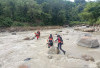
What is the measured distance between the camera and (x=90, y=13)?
31.8m

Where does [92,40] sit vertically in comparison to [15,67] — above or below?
above

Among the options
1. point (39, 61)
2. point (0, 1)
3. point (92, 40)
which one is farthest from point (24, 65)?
point (0, 1)

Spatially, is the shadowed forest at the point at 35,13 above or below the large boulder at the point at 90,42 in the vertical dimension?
above

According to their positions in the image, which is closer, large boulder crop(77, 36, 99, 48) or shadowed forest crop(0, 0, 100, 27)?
large boulder crop(77, 36, 99, 48)

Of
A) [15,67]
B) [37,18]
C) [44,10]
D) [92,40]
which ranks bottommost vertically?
[15,67]

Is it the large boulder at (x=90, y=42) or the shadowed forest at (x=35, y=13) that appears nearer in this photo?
the large boulder at (x=90, y=42)

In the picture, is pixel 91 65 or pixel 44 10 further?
pixel 44 10

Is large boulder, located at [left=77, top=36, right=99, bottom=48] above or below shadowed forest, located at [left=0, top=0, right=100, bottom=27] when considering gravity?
below

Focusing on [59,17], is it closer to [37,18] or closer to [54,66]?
[37,18]

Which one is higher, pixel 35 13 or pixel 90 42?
pixel 35 13

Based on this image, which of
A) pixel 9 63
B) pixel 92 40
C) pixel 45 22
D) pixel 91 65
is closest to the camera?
pixel 91 65

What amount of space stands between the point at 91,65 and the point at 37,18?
1651 inches

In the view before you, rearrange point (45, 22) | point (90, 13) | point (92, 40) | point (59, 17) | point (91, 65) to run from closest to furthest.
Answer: point (91, 65) → point (92, 40) → point (90, 13) → point (45, 22) → point (59, 17)

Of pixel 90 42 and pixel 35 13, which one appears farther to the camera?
pixel 35 13
